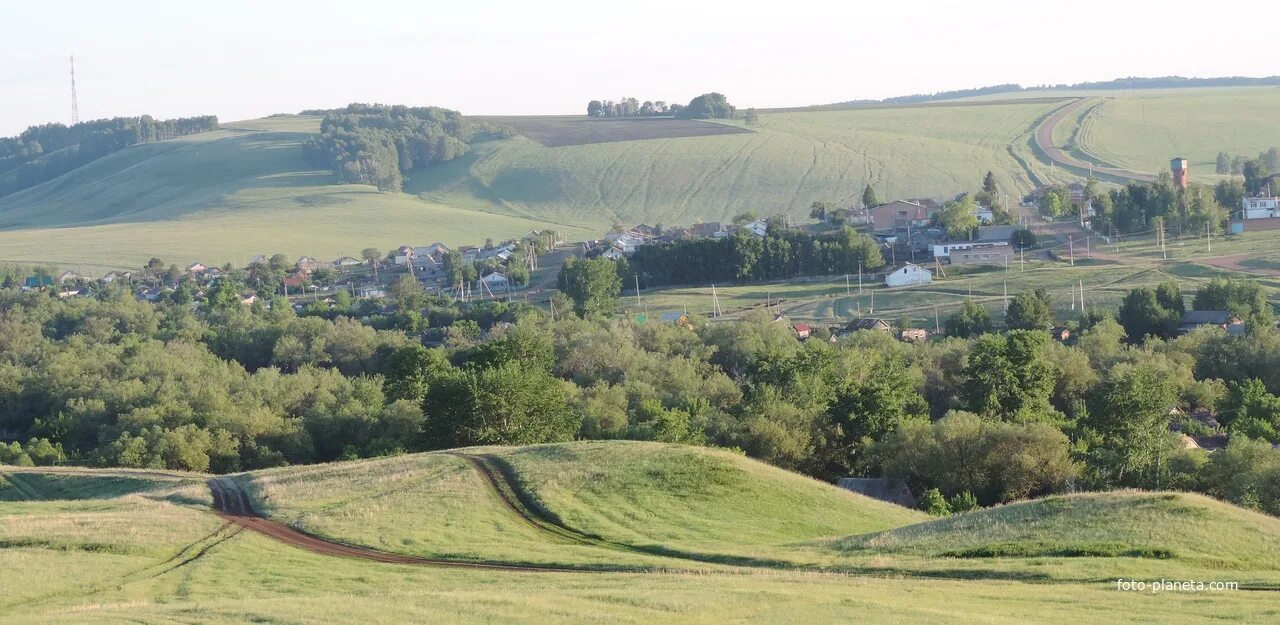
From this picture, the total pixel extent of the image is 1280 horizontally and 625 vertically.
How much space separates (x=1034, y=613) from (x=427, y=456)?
21966mm

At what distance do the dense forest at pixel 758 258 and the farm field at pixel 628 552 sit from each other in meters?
66.1

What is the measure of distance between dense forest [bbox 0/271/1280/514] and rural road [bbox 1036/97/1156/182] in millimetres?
78624

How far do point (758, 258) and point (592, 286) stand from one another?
572 inches

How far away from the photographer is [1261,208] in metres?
106

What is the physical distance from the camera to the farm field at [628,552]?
1997cm

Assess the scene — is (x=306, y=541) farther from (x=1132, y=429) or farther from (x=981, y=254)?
(x=981, y=254)

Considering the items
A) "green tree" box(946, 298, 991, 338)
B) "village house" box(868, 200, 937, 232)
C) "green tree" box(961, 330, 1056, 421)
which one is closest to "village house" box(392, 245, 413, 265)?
"village house" box(868, 200, 937, 232)

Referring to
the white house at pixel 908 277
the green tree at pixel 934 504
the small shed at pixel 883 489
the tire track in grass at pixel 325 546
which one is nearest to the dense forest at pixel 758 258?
the white house at pixel 908 277

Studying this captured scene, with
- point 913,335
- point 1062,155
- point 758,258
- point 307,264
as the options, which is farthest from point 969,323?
point 1062,155

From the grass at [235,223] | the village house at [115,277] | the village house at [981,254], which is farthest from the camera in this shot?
the grass at [235,223]

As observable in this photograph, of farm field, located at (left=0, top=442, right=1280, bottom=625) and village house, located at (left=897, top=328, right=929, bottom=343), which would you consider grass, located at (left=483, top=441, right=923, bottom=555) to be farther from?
village house, located at (left=897, top=328, right=929, bottom=343)

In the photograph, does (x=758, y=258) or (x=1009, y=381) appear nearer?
(x=1009, y=381)

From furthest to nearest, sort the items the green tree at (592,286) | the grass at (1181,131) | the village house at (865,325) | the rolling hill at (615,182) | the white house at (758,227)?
the grass at (1181,131) < the rolling hill at (615,182) < the white house at (758,227) < the green tree at (592,286) < the village house at (865,325)

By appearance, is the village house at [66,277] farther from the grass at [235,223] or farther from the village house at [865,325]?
the village house at [865,325]
